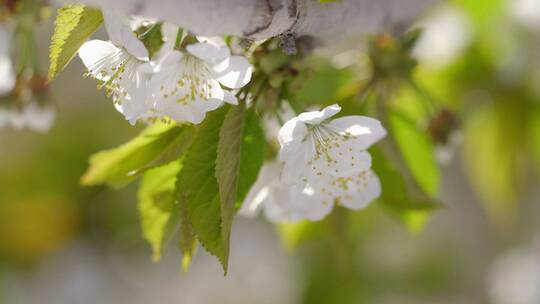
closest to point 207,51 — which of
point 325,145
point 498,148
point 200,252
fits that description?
point 325,145

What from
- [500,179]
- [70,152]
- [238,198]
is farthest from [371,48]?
[70,152]

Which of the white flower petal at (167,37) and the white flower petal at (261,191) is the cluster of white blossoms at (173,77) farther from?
the white flower petal at (261,191)

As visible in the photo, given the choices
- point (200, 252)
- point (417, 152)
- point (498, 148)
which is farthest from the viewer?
point (200, 252)

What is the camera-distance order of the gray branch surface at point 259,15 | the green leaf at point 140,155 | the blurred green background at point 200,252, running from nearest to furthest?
1. the gray branch surface at point 259,15
2. the green leaf at point 140,155
3. the blurred green background at point 200,252

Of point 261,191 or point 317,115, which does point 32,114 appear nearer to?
point 261,191

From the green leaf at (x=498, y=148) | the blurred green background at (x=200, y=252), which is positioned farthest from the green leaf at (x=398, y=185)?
the blurred green background at (x=200, y=252)
